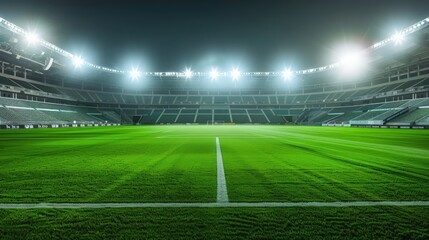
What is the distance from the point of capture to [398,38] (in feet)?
134

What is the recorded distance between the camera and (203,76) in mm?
84938

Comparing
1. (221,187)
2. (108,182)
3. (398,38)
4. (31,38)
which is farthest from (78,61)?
(221,187)

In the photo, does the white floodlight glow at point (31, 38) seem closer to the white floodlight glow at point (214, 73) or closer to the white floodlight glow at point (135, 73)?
the white floodlight glow at point (135, 73)

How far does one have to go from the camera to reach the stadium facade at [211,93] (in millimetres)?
42938

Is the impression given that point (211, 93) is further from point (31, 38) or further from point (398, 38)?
point (398, 38)

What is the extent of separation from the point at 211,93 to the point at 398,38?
57043 mm

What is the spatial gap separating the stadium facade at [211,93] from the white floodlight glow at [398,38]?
941 mm

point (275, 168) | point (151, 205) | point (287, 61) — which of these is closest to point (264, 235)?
point (151, 205)

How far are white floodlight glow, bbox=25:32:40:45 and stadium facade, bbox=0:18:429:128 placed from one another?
585 millimetres

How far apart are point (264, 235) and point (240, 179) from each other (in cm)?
→ 233

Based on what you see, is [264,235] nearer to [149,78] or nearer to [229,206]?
[229,206]

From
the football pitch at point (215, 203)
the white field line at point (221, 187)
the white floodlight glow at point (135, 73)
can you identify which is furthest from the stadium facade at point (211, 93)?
the white field line at point (221, 187)

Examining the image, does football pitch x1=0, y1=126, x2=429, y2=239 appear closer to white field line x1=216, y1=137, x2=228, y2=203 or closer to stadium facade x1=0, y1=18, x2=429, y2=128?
white field line x1=216, y1=137, x2=228, y2=203

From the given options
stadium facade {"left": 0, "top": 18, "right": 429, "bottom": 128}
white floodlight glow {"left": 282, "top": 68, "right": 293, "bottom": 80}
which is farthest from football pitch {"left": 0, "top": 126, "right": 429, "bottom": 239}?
white floodlight glow {"left": 282, "top": 68, "right": 293, "bottom": 80}
